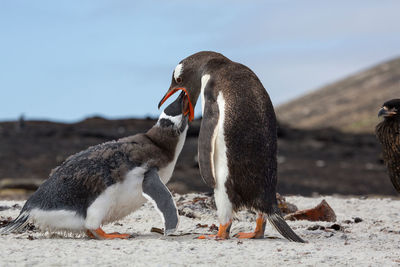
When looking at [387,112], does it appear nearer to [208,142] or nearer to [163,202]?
[208,142]

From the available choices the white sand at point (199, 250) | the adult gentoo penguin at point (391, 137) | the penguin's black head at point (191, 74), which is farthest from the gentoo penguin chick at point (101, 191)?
the adult gentoo penguin at point (391, 137)

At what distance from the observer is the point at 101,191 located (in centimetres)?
509

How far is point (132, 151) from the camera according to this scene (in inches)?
211

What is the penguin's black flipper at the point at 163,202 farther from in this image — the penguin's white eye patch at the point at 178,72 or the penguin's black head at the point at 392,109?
the penguin's black head at the point at 392,109

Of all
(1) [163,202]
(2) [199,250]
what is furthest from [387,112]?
(2) [199,250]

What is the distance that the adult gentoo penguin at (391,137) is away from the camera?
22.3ft

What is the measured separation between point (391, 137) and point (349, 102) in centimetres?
2943

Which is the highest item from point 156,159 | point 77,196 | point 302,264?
point 156,159

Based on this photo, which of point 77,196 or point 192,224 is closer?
point 77,196

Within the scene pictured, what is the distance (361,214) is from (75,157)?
14.5 ft

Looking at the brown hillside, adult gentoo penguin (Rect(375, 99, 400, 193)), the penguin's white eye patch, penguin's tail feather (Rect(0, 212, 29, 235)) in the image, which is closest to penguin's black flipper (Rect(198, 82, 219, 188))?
the penguin's white eye patch

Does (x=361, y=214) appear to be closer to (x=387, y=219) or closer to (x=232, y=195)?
(x=387, y=219)

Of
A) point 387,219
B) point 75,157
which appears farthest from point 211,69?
point 387,219

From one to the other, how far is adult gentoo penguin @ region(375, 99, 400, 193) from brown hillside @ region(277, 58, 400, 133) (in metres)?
23.2
